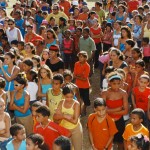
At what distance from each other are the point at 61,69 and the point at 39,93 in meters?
1.24

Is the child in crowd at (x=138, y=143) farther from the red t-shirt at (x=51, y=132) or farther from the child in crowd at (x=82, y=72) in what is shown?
the child in crowd at (x=82, y=72)

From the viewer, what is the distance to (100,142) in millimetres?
5730

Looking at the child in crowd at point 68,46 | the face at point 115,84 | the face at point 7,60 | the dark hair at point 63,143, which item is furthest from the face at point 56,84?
the child in crowd at point 68,46

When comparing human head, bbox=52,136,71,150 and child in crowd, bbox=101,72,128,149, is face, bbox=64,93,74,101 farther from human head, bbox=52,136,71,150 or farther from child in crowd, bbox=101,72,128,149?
human head, bbox=52,136,71,150

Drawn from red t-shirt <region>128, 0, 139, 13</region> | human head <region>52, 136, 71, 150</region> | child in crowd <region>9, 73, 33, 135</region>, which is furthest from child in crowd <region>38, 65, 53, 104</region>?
red t-shirt <region>128, 0, 139, 13</region>

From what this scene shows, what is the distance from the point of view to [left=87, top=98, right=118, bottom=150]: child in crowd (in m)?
5.57

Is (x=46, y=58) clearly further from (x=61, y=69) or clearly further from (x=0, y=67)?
(x=0, y=67)

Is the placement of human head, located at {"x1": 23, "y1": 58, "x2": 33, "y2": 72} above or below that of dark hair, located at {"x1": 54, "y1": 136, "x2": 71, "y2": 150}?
above

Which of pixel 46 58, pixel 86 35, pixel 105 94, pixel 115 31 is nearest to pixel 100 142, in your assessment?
pixel 105 94

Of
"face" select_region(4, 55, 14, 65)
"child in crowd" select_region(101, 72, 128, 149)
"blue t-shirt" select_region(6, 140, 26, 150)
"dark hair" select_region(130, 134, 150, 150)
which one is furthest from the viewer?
"face" select_region(4, 55, 14, 65)

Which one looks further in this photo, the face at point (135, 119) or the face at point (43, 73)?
the face at point (43, 73)

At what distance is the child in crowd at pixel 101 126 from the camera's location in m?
5.57

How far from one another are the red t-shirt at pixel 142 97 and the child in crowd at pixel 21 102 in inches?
74.0

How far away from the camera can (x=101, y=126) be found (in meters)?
5.61
